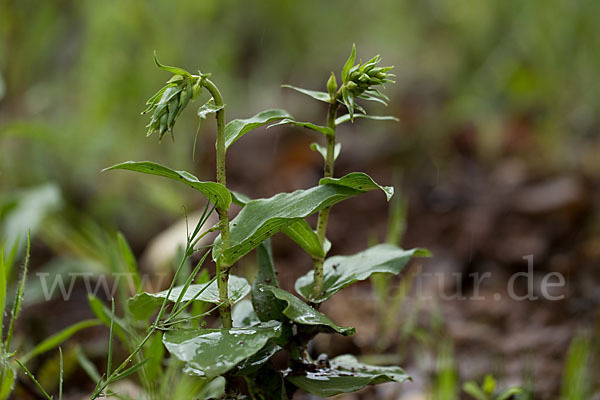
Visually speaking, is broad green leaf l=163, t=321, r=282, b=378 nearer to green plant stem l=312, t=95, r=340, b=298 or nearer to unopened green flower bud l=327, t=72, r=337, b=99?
green plant stem l=312, t=95, r=340, b=298

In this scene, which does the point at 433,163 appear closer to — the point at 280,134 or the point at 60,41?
the point at 280,134

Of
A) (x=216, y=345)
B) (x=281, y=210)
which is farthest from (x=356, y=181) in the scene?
(x=216, y=345)

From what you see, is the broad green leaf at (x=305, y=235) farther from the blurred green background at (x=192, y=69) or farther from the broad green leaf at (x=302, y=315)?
the blurred green background at (x=192, y=69)

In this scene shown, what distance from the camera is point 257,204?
25.5 inches

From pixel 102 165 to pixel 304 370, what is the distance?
1542mm

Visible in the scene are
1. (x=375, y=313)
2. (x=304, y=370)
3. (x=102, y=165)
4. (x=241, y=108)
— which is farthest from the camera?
(x=241, y=108)

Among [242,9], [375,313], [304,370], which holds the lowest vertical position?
[375,313]

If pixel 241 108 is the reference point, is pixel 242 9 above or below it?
above

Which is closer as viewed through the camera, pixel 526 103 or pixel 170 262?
pixel 170 262

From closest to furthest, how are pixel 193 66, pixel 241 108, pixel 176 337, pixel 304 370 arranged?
pixel 176 337
pixel 304 370
pixel 193 66
pixel 241 108

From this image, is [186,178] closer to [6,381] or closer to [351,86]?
[351,86]

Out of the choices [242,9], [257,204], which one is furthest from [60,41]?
[257,204]

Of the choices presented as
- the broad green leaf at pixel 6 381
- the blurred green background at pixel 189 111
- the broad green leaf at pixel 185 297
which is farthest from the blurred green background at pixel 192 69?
the broad green leaf at pixel 185 297

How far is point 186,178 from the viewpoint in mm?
565
